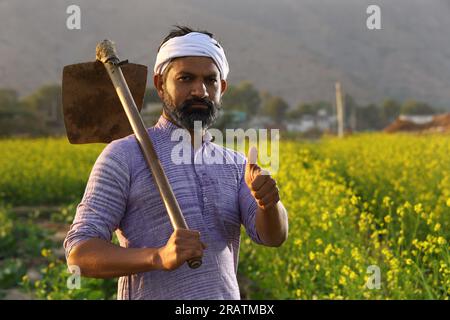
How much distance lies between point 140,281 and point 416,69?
157148 mm

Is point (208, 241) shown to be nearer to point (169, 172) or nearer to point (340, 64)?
point (169, 172)

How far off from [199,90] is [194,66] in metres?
0.07

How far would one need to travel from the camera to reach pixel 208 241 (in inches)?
74.0

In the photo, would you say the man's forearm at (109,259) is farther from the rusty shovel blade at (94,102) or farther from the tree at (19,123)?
the tree at (19,123)

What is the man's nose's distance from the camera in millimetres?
1899

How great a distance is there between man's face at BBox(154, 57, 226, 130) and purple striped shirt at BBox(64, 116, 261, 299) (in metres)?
0.11

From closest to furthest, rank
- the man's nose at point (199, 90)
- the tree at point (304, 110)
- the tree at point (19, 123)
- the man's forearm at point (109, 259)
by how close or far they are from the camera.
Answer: the man's forearm at point (109, 259) < the man's nose at point (199, 90) < the tree at point (19, 123) < the tree at point (304, 110)

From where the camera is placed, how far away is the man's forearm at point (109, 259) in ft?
5.47

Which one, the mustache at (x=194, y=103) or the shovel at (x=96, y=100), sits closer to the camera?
the mustache at (x=194, y=103)

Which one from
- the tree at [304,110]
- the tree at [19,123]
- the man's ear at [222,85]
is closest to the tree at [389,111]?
the tree at [304,110]

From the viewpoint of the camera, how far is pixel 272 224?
72.7 inches

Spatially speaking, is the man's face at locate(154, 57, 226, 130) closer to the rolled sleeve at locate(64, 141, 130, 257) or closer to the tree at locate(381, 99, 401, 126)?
the rolled sleeve at locate(64, 141, 130, 257)

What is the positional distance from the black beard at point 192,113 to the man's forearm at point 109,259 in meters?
0.40

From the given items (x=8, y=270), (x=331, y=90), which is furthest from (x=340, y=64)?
(x=8, y=270)
